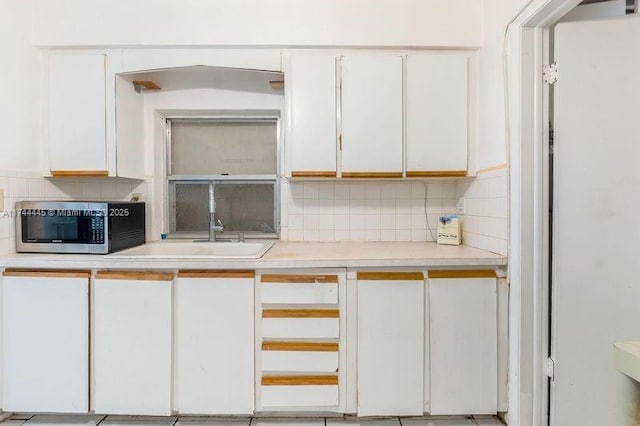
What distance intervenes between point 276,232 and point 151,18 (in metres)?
1.48

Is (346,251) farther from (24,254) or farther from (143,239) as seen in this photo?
(24,254)

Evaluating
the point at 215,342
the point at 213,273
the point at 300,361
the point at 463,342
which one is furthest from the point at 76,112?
the point at 463,342

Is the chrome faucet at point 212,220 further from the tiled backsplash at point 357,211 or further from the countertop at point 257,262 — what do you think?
the countertop at point 257,262

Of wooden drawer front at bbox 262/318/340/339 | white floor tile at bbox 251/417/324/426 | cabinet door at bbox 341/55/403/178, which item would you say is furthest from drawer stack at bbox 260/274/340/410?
cabinet door at bbox 341/55/403/178

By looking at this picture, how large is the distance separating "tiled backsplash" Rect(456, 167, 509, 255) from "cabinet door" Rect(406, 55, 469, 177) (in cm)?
17

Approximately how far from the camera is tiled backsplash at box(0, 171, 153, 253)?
5.81 ft

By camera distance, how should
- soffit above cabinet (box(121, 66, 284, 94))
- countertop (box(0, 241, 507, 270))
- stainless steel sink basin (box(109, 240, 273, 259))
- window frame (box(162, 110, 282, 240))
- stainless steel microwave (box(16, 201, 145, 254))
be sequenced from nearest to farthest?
countertop (box(0, 241, 507, 270)) < stainless steel microwave (box(16, 201, 145, 254)) < stainless steel sink basin (box(109, 240, 273, 259)) < soffit above cabinet (box(121, 66, 284, 94)) < window frame (box(162, 110, 282, 240))

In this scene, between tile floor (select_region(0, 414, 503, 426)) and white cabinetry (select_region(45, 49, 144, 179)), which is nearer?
tile floor (select_region(0, 414, 503, 426))

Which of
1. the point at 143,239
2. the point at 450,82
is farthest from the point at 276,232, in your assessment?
the point at 450,82

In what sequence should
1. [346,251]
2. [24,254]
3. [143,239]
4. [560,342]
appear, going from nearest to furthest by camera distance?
[560,342]
[24,254]
[346,251]
[143,239]

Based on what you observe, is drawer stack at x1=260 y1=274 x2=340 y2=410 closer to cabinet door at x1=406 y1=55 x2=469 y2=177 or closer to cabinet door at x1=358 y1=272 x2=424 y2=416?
cabinet door at x1=358 y1=272 x2=424 y2=416

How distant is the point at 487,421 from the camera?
172 centimetres

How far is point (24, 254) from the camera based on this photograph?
1.75 metres

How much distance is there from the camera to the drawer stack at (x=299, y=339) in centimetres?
164
